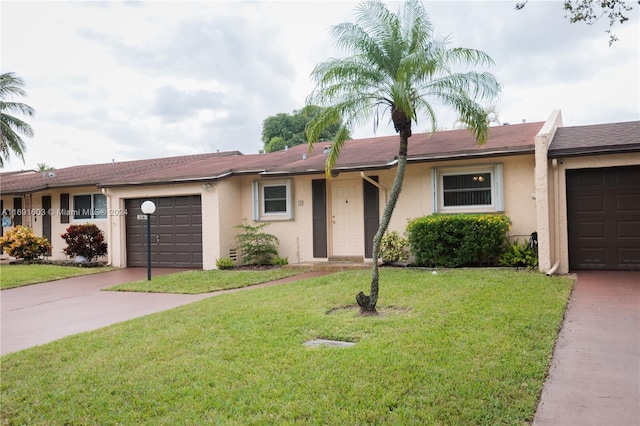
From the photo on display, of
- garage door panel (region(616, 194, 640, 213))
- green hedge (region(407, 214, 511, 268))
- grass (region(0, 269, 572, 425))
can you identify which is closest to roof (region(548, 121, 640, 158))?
garage door panel (region(616, 194, 640, 213))

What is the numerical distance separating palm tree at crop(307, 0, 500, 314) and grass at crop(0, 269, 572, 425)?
65.5 inches

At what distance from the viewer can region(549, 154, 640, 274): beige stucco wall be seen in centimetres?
979

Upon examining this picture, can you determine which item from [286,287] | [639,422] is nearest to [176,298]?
[286,287]

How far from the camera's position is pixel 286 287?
954cm

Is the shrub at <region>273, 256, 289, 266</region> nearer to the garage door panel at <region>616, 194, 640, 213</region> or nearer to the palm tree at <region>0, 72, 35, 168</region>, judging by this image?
the garage door panel at <region>616, 194, 640, 213</region>

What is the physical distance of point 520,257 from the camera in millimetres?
10445

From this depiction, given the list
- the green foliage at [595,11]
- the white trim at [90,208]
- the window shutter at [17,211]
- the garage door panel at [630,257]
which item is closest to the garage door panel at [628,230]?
the garage door panel at [630,257]

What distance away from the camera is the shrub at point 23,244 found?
16.6 meters

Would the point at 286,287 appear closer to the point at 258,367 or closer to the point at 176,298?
the point at 176,298

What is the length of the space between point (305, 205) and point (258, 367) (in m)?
9.22

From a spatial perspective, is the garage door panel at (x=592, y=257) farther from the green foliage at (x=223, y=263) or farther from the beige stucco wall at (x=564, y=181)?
the green foliage at (x=223, y=263)

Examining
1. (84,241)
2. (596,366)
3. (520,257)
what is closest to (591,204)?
(520,257)

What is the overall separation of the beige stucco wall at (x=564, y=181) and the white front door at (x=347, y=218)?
4.94 meters

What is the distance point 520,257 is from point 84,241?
13.4 m
